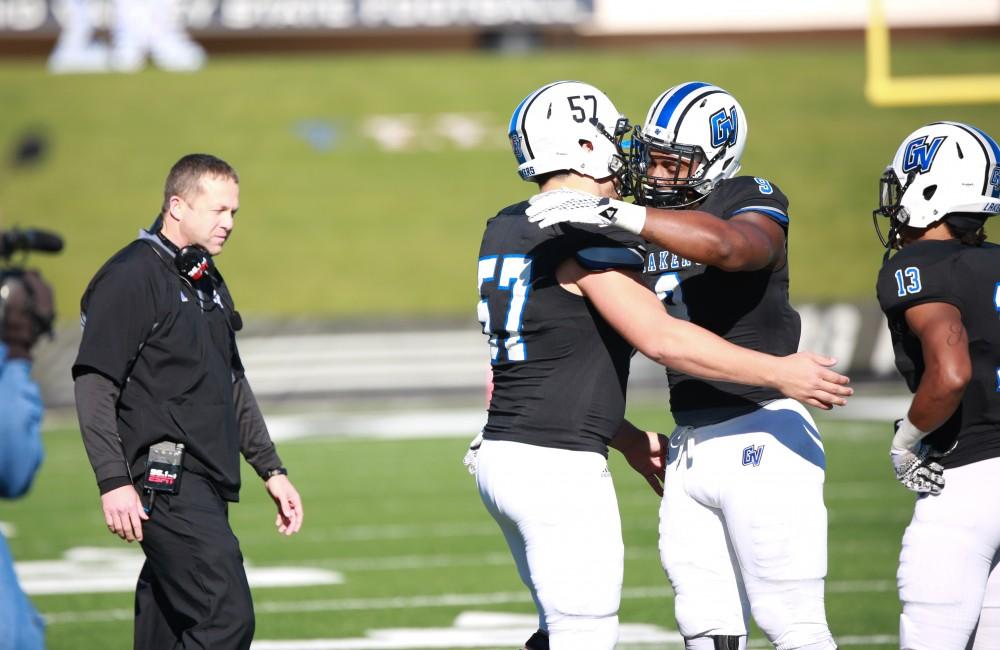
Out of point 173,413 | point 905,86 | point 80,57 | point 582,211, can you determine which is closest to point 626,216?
point 582,211

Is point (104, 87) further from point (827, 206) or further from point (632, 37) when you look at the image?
point (827, 206)

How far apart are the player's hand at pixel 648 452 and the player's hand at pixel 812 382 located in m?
0.87

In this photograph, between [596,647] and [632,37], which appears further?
[632,37]

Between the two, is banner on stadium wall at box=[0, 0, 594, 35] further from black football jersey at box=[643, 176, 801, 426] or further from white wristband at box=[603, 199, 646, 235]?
white wristband at box=[603, 199, 646, 235]

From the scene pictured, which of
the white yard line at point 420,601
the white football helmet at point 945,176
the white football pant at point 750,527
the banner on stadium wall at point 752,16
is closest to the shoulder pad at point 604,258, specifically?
the white football pant at point 750,527

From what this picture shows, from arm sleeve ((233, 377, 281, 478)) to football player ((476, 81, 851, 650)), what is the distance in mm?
1173

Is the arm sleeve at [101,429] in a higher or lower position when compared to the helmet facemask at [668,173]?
lower

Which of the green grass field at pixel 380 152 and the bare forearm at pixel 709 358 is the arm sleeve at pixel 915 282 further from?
the green grass field at pixel 380 152

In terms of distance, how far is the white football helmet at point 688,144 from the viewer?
382 cm

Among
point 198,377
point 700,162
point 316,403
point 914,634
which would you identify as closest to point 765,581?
point 914,634

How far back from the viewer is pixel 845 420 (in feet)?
39.2

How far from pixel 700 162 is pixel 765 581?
4.38 ft

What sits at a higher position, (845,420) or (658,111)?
(658,111)

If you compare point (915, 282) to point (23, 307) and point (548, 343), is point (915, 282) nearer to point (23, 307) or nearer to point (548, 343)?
point (548, 343)
